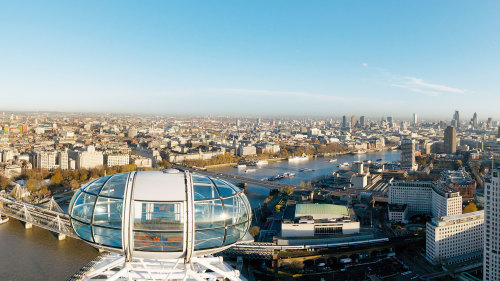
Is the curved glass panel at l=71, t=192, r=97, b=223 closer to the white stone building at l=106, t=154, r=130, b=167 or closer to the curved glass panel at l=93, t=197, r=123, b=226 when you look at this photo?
the curved glass panel at l=93, t=197, r=123, b=226

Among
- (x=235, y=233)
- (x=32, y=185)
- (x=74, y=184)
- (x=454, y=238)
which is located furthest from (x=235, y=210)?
(x=74, y=184)

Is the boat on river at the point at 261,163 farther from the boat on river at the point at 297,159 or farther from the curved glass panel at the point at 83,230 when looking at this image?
the curved glass panel at the point at 83,230

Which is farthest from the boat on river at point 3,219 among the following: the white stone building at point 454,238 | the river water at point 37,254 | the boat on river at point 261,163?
the boat on river at point 261,163

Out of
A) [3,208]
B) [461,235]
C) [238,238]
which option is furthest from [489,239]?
[3,208]

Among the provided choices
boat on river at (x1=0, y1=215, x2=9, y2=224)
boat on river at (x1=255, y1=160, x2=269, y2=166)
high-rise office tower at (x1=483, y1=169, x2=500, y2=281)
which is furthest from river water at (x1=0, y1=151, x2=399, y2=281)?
boat on river at (x1=255, y1=160, x2=269, y2=166)

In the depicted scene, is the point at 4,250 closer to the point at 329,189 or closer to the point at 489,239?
the point at 489,239

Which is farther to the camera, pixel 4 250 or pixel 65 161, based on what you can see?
pixel 65 161

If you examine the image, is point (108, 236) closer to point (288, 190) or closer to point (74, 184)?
point (288, 190)
